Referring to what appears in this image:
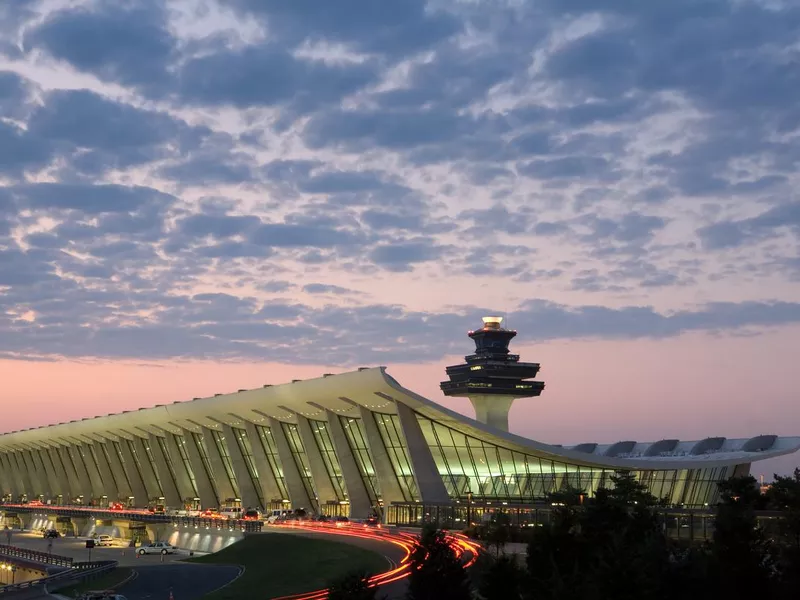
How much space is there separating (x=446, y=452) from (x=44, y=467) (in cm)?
11246

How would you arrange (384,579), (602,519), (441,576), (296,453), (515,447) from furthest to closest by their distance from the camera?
1. (296,453)
2. (515,447)
3. (384,579)
4. (602,519)
5. (441,576)

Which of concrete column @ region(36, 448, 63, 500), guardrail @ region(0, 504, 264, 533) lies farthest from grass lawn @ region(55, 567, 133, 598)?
concrete column @ region(36, 448, 63, 500)

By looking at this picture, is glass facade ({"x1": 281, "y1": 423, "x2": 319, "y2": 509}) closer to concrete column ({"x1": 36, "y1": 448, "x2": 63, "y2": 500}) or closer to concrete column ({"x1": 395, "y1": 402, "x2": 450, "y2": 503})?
concrete column ({"x1": 395, "y1": 402, "x2": 450, "y2": 503})

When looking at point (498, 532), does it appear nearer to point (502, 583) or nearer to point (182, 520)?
point (502, 583)

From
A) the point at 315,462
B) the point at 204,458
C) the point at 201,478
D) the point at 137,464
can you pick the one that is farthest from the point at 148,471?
the point at 315,462

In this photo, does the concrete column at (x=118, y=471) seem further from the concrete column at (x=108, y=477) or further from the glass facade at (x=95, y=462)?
the glass facade at (x=95, y=462)

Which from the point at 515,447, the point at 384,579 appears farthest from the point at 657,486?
the point at 384,579

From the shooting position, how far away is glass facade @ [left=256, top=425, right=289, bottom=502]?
99.1 meters

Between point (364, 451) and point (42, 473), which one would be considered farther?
point (42, 473)

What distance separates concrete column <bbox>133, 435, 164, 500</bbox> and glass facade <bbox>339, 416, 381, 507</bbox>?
164 ft

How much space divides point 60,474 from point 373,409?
101657 mm

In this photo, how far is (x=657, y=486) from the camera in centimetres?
7862

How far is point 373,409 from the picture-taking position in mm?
78812

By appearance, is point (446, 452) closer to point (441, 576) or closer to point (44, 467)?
point (441, 576)
